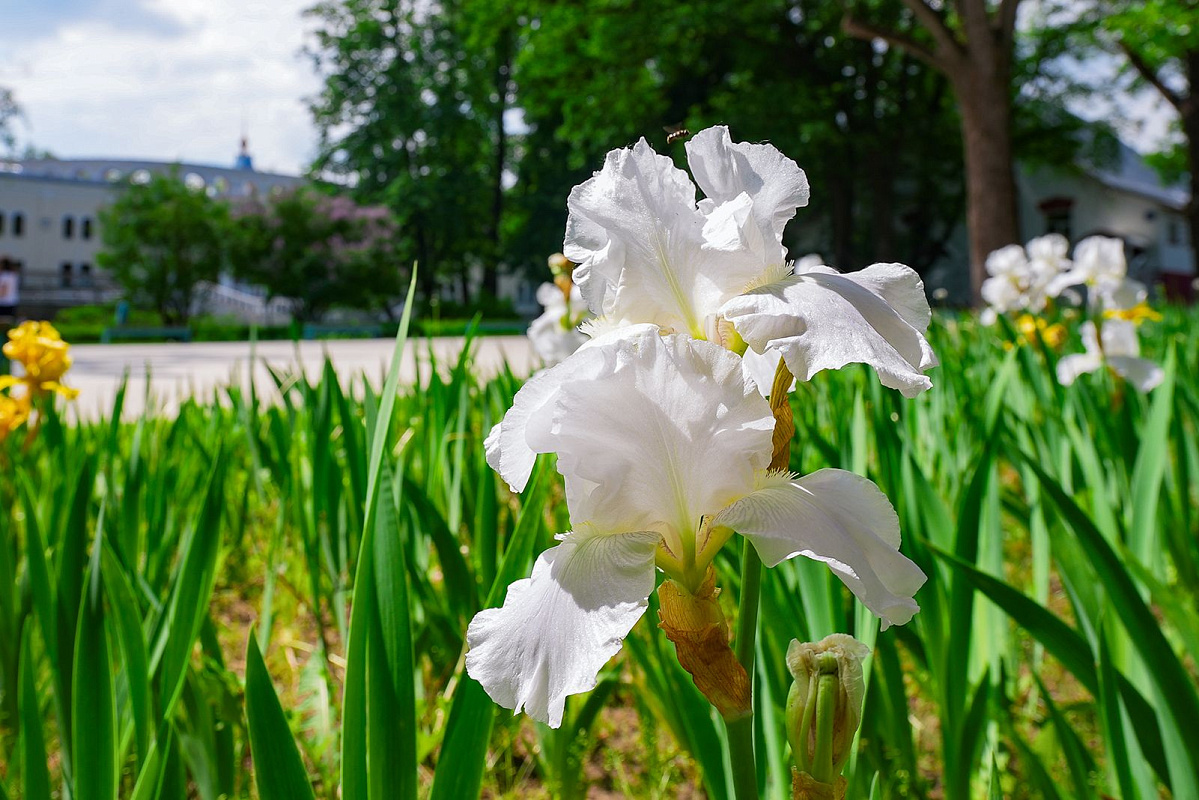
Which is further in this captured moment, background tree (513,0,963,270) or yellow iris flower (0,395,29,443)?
background tree (513,0,963,270)

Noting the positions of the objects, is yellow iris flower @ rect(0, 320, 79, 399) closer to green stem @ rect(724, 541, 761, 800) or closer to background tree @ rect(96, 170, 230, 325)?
green stem @ rect(724, 541, 761, 800)

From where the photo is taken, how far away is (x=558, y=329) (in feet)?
7.89

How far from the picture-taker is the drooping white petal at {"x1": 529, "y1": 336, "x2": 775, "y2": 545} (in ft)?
1.42

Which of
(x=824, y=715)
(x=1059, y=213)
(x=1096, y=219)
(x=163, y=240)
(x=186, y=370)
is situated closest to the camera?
(x=824, y=715)

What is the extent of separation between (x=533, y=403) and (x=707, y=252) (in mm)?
136

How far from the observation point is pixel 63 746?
0.88 metres

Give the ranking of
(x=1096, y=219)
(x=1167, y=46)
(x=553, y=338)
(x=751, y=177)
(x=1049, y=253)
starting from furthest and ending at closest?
(x=1096, y=219) → (x=1167, y=46) → (x=1049, y=253) → (x=553, y=338) → (x=751, y=177)

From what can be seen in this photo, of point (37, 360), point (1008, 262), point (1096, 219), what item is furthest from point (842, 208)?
point (37, 360)

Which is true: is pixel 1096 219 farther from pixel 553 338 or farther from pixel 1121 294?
pixel 553 338

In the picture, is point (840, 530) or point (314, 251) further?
point (314, 251)

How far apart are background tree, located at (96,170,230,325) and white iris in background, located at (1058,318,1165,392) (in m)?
23.3

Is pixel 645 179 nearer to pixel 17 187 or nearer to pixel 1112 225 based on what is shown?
pixel 1112 225

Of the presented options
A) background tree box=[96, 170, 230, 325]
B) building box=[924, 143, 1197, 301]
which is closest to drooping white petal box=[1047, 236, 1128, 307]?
building box=[924, 143, 1197, 301]

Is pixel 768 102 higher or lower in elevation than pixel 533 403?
higher
